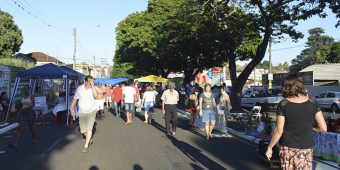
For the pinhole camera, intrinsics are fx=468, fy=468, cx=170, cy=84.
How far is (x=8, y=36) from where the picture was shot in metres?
51.3

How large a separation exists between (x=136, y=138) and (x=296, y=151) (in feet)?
32.3

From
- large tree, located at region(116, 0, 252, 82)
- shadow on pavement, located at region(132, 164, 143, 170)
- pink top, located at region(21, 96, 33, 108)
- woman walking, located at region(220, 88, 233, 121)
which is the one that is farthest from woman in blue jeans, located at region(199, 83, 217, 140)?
large tree, located at region(116, 0, 252, 82)

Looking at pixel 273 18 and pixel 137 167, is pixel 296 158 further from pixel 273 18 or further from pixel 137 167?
pixel 273 18

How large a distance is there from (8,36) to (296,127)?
50256mm

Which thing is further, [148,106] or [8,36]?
[8,36]

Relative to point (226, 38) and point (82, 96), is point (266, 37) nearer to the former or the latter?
point (226, 38)

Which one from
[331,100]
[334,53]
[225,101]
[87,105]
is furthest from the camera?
[334,53]

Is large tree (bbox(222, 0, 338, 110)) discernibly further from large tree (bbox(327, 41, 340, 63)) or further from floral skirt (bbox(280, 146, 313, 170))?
large tree (bbox(327, 41, 340, 63))

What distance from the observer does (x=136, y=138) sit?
1466 cm

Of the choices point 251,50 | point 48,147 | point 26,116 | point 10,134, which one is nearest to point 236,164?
point 48,147

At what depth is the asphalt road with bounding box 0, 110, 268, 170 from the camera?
9719 mm

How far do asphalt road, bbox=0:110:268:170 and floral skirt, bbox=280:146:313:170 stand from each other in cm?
419

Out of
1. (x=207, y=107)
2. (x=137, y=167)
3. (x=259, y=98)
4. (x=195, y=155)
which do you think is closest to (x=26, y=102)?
(x=137, y=167)

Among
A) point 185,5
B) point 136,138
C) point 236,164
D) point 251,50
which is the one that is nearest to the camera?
point 236,164
